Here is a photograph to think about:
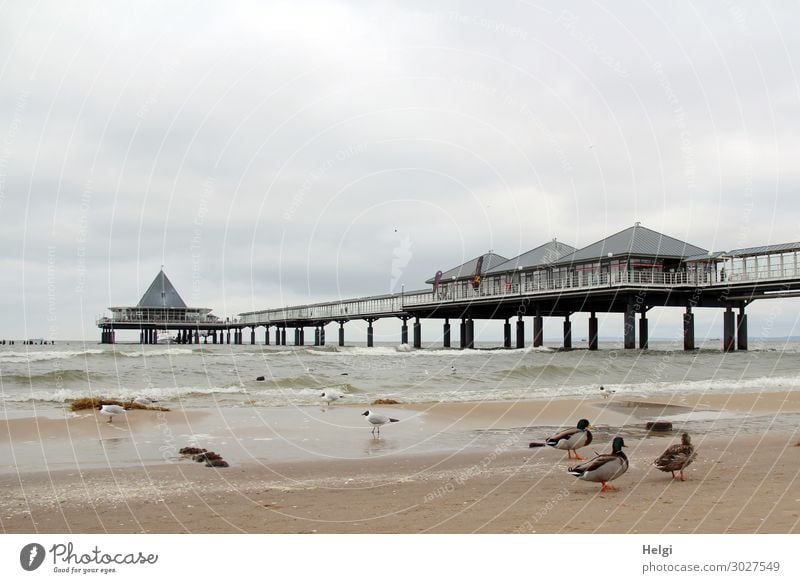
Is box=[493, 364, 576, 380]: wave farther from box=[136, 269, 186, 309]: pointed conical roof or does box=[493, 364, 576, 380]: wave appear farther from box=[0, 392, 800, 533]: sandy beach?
box=[136, 269, 186, 309]: pointed conical roof

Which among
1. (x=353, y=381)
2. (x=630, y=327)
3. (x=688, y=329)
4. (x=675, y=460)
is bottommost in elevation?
(x=353, y=381)

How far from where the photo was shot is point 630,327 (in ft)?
151

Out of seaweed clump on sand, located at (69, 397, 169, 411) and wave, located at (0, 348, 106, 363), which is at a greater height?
wave, located at (0, 348, 106, 363)

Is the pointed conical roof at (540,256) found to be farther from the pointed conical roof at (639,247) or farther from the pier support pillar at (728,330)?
the pier support pillar at (728,330)

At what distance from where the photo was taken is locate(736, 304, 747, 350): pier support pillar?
46.8 m

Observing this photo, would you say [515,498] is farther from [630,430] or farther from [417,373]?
[417,373]

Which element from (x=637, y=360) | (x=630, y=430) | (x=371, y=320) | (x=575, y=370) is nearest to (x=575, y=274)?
(x=637, y=360)

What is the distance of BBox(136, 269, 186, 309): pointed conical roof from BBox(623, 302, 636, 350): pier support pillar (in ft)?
255

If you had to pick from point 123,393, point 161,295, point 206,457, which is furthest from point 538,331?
point 161,295

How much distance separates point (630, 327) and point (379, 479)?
41229 millimetres

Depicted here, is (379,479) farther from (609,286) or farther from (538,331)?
(538,331)

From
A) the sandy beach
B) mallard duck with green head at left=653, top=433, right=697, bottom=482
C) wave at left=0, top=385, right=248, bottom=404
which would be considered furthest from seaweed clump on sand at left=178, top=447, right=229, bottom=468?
wave at left=0, top=385, right=248, bottom=404

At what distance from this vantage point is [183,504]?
252 inches
